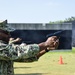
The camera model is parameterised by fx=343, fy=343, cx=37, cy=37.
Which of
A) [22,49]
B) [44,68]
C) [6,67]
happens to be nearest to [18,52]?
[22,49]

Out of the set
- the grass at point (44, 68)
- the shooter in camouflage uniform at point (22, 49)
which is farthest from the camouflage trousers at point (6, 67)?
the grass at point (44, 68)

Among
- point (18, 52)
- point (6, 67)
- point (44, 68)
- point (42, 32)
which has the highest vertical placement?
point (42, 32)

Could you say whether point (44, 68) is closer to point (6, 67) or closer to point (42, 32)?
point (6, 67)

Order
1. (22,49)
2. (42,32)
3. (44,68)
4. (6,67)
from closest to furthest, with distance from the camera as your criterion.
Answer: (22,49) < (6,67) < (44,68) < (42,32)

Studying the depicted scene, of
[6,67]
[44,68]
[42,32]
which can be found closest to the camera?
[6,67]

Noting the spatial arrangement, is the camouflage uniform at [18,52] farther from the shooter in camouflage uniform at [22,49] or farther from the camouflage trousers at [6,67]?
the camouflage trousers at [6,67]

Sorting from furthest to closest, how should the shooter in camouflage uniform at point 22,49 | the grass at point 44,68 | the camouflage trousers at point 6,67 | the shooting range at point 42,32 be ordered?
1. the shooting range at point 42,32
2. the grass at point 44,68
3. the camouflage trousers at point 6,67
4. the shooter in camouflage uniform at point 22,49

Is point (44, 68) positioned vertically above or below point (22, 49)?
below

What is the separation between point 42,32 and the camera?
1548 inches

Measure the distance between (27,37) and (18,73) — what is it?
23.3 meters

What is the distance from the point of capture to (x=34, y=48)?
133 inches

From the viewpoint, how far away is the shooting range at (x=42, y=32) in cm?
3753

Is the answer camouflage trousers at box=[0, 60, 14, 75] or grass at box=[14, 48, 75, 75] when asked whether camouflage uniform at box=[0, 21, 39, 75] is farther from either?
grass at box=[14, 48, 75, 75]

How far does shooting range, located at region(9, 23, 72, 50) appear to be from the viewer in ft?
123
